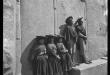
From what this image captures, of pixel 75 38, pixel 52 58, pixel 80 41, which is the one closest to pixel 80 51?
pixel 80 41

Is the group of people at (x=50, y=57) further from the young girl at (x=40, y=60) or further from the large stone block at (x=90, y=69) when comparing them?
the large stone block at (x=90, y=69)

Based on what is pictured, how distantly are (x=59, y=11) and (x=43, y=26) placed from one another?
95 cm

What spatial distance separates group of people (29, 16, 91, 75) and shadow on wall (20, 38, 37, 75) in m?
0.08

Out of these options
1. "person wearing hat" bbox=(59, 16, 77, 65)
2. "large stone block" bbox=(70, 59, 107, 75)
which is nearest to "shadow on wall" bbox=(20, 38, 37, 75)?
"person wearing hat" bbox=(59, 16, 77, 65)

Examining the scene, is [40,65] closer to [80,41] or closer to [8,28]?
[8,28]

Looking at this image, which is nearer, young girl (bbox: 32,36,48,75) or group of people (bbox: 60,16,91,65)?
young girl (bbox: 32,36,48,75)

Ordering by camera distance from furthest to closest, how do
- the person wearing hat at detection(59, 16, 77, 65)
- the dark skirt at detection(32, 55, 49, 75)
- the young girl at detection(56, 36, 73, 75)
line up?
the person wearing hat at detection(59, 16, 77, 65) < the young girl at detection(56, 36, 73, 75) < the dark skirt at detection(32, 55, 49, 75)

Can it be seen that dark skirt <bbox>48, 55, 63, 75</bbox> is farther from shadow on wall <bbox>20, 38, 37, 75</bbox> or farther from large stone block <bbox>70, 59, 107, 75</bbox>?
large stone block <bbox>70, 59, 107, 75</bbox>

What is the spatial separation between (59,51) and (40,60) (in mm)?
777

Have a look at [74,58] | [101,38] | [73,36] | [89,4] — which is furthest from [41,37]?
[101,38]

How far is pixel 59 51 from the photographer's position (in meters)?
3.82

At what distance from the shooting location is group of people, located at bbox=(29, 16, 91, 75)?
3.34m

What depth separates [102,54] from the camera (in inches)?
244

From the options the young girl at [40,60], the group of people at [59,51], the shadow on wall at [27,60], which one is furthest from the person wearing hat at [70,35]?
the shadow on wall at [27,60]
